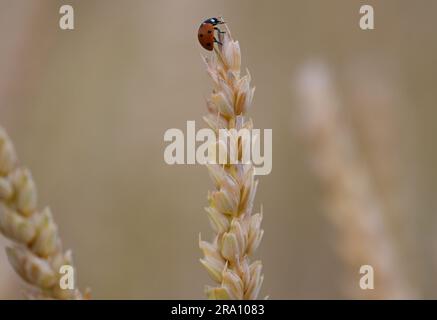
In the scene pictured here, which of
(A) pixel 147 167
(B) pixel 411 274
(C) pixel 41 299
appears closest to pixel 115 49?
(A) pixel 147 167

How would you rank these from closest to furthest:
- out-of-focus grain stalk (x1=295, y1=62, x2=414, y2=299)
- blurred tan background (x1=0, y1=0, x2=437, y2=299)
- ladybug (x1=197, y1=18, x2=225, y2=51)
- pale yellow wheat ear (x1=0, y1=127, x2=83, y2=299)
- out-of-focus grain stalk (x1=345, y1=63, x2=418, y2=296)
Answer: pale yellow wheat ear (x1=0, y1=127, x2=83, y2=299), ladybug (x1=197, y1=18, x2=225, y2=51), out-of-focus grain stalk (x1=295, y1=62, x2=414, y2=299), out-of-focus grain stalk (x1=345, y1=63, x2=418, y2=296), blurred tan background (x1=0, y1=0, x2=437, y2=299)

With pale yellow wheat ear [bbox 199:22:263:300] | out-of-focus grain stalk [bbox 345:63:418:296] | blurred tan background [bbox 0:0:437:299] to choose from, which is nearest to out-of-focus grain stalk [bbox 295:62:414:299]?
out-of-focus grain stalk [bbox 345:63:418:296]

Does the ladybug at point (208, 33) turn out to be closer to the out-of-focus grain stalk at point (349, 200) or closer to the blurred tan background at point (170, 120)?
the out-of-focus grain stalk at point (349, 200)

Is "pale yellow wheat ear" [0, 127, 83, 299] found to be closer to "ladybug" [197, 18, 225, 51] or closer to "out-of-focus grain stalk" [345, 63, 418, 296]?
"ladybug" [197, 18, 225, 51]

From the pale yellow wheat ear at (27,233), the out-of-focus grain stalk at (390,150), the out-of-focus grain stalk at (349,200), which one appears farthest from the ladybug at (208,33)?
the out-of-focus grain stalk at (390,150)

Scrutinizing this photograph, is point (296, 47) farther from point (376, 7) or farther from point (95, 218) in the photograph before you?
point (95, 218)
